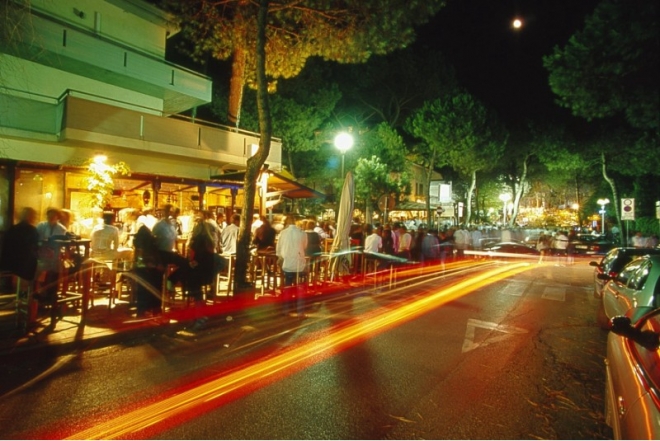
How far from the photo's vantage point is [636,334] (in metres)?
3.13

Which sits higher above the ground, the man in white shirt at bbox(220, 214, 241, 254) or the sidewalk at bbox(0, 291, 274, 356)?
the man in white shirt at bbox(220, 214, 241, 254)

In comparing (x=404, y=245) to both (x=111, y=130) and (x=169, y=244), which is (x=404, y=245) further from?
(x=111, y=130)

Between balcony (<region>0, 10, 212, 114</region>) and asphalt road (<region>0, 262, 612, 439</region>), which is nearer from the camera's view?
asphalt road (<region>0, 262, 612, 439</region>)

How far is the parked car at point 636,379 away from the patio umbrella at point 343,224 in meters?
9.65

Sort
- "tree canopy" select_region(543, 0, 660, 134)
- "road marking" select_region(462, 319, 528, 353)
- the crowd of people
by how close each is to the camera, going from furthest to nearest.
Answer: "tree canopy" select_region(543, 0, 660, 134)
"road marking" select_region(462, 319, 528, 353)
the crowd of people

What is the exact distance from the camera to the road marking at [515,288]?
1279 cm

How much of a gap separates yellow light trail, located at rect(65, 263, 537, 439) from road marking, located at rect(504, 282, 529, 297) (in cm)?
371

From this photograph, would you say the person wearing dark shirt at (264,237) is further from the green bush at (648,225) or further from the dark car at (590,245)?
the green bush at (648,225)

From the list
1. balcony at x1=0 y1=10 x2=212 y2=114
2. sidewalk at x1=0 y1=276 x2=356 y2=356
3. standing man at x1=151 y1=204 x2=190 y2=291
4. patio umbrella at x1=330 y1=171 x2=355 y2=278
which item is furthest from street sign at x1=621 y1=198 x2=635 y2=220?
standing man at x1=151 y1=204 x2=190 y2=291

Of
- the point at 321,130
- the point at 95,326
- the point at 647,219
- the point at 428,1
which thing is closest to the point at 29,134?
the point at 95,326

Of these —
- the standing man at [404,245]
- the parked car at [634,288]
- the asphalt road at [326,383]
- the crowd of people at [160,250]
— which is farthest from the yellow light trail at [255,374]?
the standing man at [404,245]

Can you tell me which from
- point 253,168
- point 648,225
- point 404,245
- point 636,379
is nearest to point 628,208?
point 648,225

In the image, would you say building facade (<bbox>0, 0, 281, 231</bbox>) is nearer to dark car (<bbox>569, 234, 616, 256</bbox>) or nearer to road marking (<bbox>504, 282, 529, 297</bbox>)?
road marking (<bbox>504, 282, 529, 297</bbox>)

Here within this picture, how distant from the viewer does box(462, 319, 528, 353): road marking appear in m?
7.15
